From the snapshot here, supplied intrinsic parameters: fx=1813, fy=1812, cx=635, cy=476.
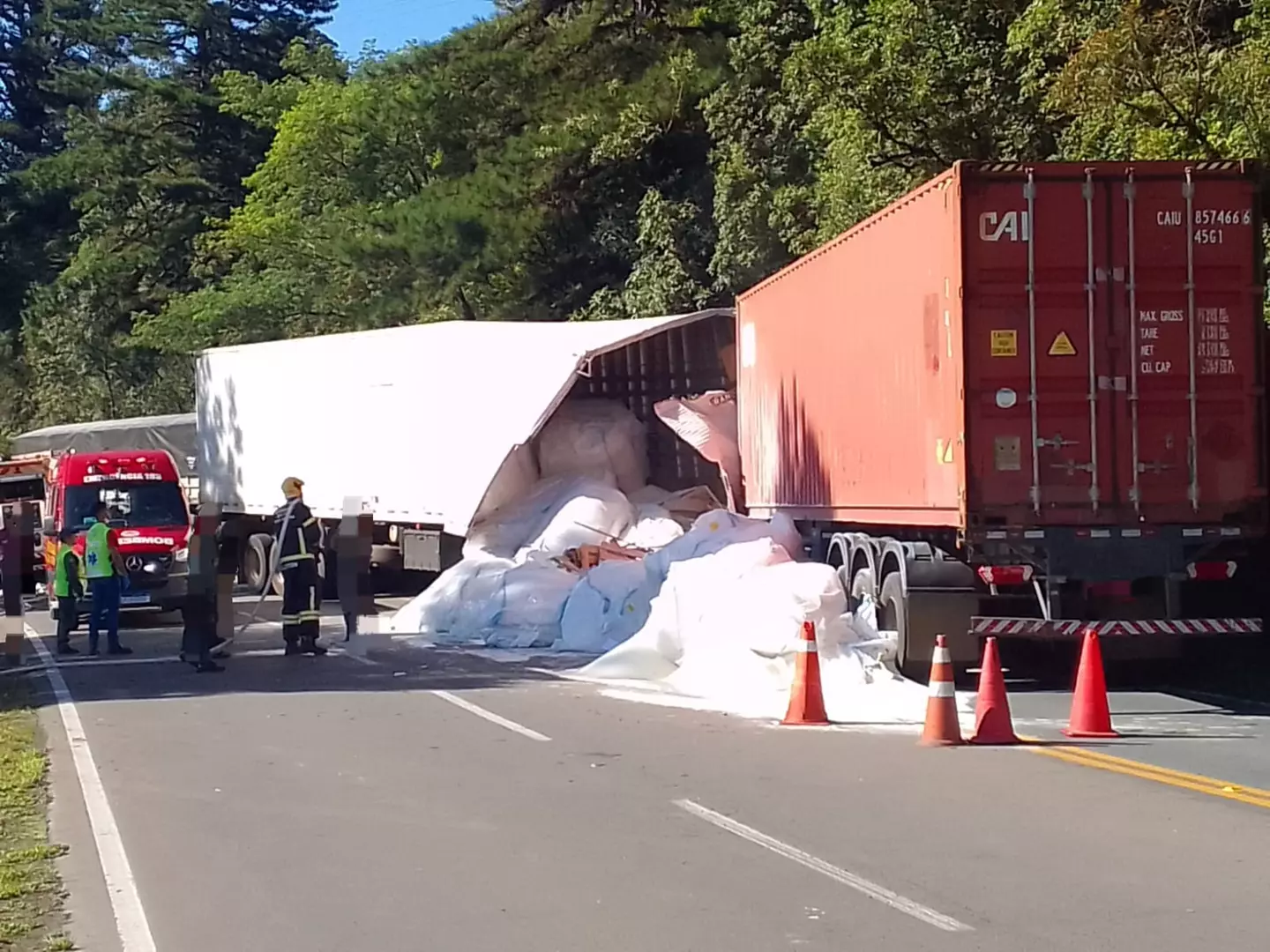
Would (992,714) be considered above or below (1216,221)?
below

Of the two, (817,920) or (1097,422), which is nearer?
(817,920)

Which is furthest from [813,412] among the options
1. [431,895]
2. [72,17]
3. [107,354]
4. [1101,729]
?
[72,17]

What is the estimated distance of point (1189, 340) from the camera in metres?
13.9

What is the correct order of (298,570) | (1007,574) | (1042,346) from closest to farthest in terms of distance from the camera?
(1042,346), (1007,574), (298,570)

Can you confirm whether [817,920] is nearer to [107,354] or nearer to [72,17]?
[107,354]

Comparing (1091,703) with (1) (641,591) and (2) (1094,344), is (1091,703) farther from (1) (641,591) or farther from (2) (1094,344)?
(1) (641,591)

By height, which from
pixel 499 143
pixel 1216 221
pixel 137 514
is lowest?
pixel 137 514

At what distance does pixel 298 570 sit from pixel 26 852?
31.1 ft

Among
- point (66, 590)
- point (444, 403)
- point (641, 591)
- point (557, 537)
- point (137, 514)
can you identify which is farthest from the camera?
point (137, 514)

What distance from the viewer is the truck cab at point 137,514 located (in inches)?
942

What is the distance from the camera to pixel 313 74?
187ft

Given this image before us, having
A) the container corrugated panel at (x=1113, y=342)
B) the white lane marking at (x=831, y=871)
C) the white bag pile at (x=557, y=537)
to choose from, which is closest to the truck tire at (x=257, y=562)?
the white bag pile at (x=557, y=537)

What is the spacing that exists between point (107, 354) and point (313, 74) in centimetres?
1197

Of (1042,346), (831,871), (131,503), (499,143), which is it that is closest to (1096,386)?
(1042,346)
